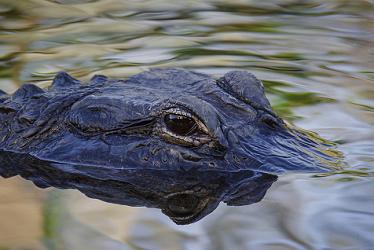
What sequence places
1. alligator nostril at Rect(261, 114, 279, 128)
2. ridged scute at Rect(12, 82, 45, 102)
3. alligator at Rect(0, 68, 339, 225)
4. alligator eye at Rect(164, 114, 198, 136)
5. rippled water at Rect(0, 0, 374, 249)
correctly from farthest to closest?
1. ridged scute at Rect(12, 82, 45, 102)
2. alligator nostril at Rect(261, 114, 279, 128)
3. alligator eye at Rect(164, 114, 198, 136)
4. alligator at Rect(0, 68, 339, 225)
5. rippled water at Rect(0, 0, 374, 249)

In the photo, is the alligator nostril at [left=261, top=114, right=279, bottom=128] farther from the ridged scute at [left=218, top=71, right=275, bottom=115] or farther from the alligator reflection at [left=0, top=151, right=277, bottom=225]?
the alligator reflection at [left=0, top=151, right=277, bottom=225]

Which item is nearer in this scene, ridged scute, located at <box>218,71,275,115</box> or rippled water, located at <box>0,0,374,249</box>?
rippled water, located at <box>0,0,374,249</box>

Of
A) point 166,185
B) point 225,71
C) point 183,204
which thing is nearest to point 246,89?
point 166,185

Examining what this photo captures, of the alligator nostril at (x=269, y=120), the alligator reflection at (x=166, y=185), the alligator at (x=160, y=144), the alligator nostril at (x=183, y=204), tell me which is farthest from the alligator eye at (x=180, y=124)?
the alligator nostril at (x=269, y=120)

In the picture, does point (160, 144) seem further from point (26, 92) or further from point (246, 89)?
point (26, 92)

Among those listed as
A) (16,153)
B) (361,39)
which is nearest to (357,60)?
(361,39)

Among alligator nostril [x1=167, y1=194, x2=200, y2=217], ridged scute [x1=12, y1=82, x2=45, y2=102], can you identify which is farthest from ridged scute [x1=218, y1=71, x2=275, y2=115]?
ridged scute [x1=12, y1=82, x2=45, y2=102]

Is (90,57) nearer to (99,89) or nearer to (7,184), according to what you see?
(99,89)
